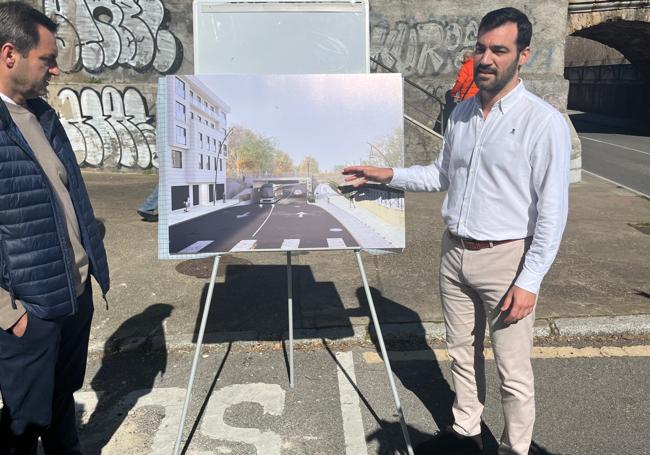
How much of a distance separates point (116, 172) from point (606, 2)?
13747 millimetres

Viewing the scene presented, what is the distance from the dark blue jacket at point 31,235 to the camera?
210cm

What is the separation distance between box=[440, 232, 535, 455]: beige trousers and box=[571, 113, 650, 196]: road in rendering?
9.73 m

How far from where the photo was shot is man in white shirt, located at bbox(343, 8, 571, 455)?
2.38 meters

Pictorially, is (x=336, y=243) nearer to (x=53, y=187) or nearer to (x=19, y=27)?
(x=53, y=187)

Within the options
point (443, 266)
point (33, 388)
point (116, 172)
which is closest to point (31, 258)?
point (33, 388)

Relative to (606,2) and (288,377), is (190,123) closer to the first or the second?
(288,377)

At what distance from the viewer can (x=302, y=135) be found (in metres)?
3.07

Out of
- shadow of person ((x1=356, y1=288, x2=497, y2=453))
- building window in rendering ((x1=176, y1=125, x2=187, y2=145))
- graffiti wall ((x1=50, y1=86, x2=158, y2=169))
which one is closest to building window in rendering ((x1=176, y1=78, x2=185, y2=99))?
Result: building window in rendering ((x1=176, y1=125, x2=187, y2=145))

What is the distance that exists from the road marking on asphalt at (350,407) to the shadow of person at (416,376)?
0.39 feet

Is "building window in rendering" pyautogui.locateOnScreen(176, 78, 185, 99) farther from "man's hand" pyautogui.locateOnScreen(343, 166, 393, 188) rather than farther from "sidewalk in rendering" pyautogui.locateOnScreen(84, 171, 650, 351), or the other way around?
"sidewalk in rendering" pyautogui.locateOnScreen(84, 171, 650, 351)

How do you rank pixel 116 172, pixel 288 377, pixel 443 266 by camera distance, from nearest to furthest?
pixel 443 266
pixel 288 377
pixel 116 172

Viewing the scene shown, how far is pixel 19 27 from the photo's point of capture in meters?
2.11

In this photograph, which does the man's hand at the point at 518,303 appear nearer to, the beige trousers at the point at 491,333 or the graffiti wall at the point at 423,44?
the beige trousers at the point at 491,333

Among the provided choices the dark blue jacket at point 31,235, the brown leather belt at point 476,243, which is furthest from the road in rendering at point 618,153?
the dark blue jacket at point 31,235
